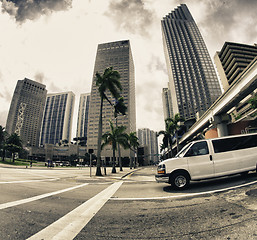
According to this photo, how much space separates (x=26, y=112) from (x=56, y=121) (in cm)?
3983

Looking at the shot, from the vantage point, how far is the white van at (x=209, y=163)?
16.8 ft

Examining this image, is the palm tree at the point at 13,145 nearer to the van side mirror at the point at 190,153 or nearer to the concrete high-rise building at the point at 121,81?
the van side mirror at the point at 190,153

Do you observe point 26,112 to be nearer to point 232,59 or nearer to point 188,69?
point 188,69

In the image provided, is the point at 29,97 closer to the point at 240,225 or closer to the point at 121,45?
the point at 121,45

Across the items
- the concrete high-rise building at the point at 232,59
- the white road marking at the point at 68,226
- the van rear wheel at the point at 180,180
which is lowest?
the white road marking at the point at 68,226

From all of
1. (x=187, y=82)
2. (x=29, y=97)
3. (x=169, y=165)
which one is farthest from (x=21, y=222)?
(x=29, y=97)

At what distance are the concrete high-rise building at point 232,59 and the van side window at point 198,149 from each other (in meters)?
81.6

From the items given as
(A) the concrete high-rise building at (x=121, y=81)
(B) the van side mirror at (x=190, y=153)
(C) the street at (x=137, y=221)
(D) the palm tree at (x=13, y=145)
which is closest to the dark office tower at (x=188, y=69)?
(A) the concrete high-rise building at (x=121, y=81)

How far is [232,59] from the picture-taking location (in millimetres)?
69500

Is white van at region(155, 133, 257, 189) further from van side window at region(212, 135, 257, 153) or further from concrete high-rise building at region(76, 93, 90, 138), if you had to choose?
concrete high-rise building at region(76, 93, 90, 138)

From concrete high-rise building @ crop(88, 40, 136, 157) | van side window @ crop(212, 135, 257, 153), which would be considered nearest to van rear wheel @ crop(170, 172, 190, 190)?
van side window @ crop(212, 135, 257, 153)

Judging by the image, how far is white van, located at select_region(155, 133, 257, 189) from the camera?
5113mm

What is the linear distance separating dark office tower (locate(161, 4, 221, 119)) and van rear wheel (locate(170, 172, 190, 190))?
12023 cm

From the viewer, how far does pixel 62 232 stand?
2129 millimetres
